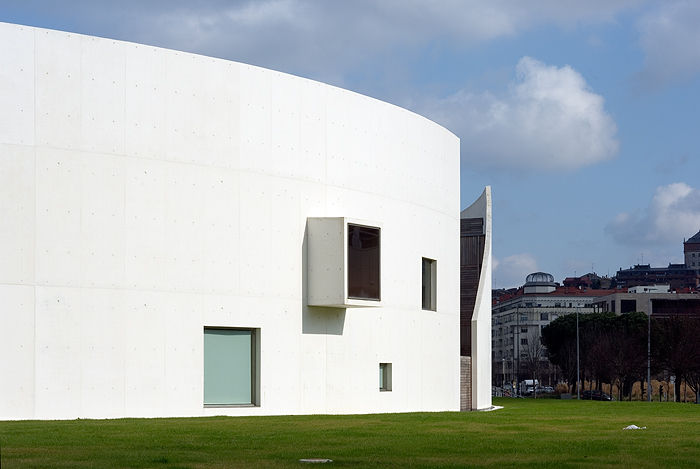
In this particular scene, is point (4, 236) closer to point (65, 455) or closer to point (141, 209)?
point (141, 209)

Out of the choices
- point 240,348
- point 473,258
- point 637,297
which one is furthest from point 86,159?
point 637,297

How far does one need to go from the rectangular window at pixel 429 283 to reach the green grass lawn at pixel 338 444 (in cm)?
1038

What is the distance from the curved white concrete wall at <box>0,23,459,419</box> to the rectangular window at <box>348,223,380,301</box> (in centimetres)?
88

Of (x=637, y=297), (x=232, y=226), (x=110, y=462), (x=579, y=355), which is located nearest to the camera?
(x=110, y=462)

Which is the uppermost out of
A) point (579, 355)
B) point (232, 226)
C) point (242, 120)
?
point (242, 120)

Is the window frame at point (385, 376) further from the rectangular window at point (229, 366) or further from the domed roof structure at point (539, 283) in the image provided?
the domed roof structure at point (539, 283)

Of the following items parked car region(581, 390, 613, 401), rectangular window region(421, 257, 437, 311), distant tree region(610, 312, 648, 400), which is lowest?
parked car region(581, 390, 613, 401)

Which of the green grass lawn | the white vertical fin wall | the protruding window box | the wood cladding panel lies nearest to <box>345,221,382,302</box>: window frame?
the protruding window box

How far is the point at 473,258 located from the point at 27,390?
24.0 m

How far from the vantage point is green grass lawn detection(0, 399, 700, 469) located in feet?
42.3

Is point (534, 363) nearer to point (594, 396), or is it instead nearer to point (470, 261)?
point (594, 396)

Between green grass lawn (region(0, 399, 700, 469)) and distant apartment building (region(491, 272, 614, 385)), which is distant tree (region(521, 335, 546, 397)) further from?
green grass lawn (region(0, 399, 700, 469))

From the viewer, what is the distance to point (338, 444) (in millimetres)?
15664

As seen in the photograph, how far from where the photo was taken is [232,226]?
83.1 feet
